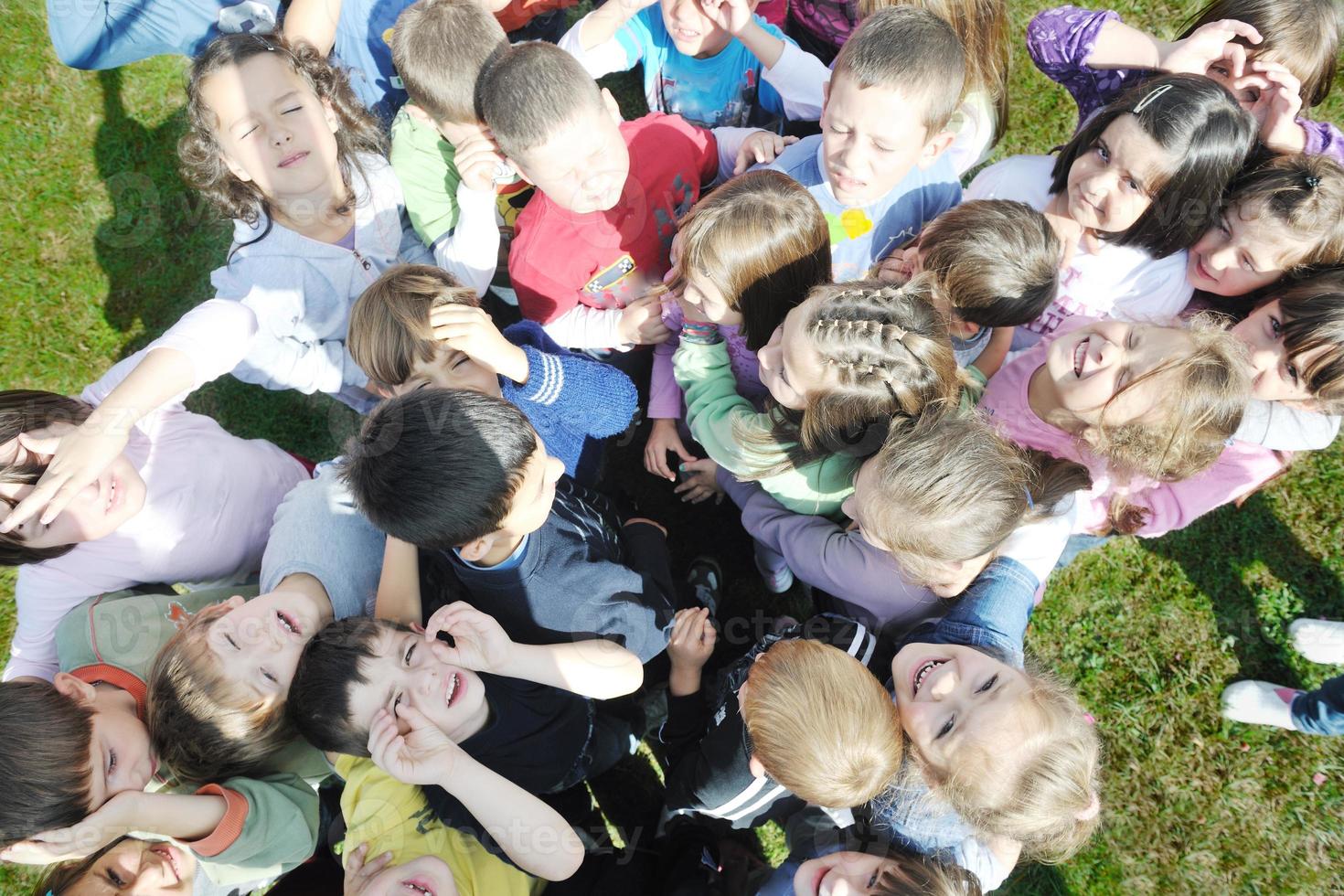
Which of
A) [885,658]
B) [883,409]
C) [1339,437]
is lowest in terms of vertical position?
[1339,437]

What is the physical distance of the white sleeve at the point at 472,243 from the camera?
10.1 ft

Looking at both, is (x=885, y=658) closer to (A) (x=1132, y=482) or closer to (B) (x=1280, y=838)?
(A) (x=1132, y=482)

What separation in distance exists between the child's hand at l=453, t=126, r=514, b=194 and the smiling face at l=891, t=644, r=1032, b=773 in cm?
232

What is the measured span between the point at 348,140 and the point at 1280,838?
Result: 5.02 m

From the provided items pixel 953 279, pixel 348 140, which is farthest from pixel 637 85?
pixel 953 279

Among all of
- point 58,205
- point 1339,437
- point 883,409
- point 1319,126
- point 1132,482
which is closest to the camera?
point 883,409

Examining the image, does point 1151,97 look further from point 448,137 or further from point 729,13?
point 448,137

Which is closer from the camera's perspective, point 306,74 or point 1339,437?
point 306,74

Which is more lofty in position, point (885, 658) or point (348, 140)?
point (348, 140)

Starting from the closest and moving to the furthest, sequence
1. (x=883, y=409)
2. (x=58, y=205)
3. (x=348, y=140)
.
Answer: (x=883, y=409), (x=348, y=140), (x=58, y=205)

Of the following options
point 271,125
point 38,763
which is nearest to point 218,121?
point 271,125

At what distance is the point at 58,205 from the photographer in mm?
4332

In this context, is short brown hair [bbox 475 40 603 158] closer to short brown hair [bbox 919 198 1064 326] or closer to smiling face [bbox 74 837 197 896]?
short brown hair [bbox 919 198 1064 326]

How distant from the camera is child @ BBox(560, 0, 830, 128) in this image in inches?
122
